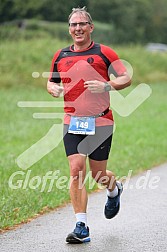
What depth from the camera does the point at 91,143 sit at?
23.6 feet

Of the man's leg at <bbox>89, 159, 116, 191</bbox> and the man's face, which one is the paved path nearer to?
the man's leg at <bbox>89, 159, 116, 191</bbox>

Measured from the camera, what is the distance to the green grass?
9330 millimetres

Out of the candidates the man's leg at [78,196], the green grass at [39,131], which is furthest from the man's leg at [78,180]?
the green grass at [39,131]

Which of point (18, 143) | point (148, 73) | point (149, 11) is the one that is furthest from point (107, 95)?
point (149, 11)

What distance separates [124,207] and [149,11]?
72675mm

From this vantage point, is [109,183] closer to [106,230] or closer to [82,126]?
[106,230]

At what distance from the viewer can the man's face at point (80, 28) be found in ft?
23.4

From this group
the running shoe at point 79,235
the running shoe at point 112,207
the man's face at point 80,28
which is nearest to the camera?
the running shoe at point 79,235

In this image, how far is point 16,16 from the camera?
59.8 m

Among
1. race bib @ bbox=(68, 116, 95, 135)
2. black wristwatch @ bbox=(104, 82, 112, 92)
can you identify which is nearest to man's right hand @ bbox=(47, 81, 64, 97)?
race bib @ bbox=(68, 116, 95, 135)

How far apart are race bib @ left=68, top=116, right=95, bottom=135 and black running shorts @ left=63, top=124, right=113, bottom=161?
0.07 metres

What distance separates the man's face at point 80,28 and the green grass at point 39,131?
2146 millimetres

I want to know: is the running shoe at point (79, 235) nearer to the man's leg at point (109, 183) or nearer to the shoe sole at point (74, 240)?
the shoe sole at point (74, 240)

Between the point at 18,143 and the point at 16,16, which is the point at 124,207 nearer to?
the point at 18,143
